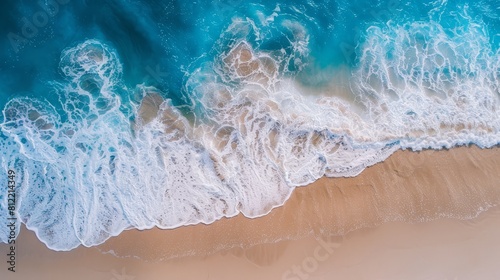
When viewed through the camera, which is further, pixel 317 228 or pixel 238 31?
pixel 238 31

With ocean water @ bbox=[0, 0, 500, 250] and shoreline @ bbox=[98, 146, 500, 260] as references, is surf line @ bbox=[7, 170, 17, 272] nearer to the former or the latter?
ocean water @ bbox=[0, 0, 500, 250]

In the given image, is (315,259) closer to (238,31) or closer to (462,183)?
(462,183)

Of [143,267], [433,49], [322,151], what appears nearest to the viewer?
[143,267]

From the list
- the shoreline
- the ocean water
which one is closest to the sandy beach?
the shoreline

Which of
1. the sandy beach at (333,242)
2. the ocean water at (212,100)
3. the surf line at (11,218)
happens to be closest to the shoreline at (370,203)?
the sandy beach at (333,242)

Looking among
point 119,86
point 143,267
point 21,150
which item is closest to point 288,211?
point 143,267

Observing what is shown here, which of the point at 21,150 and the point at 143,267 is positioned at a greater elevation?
the point at 21,150

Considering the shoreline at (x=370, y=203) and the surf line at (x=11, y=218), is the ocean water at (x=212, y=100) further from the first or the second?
the shoreline at (x=370, y=203)

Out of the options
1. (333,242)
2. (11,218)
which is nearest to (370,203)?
(333,242)
